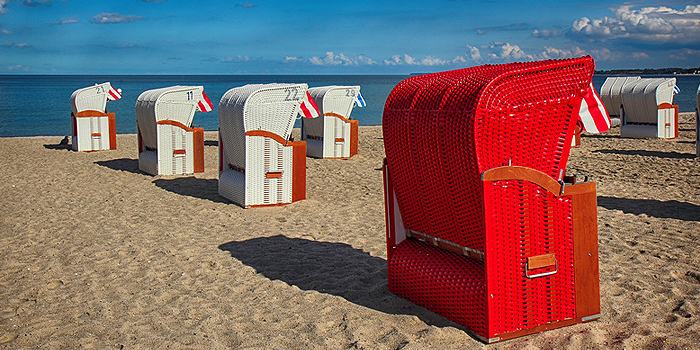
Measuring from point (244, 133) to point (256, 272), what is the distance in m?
3.36

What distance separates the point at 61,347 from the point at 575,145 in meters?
15.9

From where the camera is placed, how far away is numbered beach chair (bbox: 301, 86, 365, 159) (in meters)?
15.0

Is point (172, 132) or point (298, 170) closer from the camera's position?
point (298, 170)

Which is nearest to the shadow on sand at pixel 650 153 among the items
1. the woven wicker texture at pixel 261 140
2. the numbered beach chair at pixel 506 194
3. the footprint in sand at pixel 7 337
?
the woven wicker texture at pixel 261 140

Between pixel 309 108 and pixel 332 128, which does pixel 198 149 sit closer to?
pixel 309 108

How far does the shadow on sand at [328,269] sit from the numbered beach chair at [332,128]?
7978mm

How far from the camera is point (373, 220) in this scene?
8.07 m

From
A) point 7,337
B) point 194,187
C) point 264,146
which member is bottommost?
point 7,337

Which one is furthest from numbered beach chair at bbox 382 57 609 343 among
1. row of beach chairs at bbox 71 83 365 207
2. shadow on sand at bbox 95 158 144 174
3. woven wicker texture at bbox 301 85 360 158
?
woven wicker texture at bbox 301 85 360 158

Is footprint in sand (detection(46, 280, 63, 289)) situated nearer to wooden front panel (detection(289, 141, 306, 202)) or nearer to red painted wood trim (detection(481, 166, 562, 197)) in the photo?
red painted wood trim (detection(481, 166, 562, 197))

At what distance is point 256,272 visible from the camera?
5.80 metres

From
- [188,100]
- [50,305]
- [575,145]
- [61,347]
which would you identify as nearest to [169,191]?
[188,100]

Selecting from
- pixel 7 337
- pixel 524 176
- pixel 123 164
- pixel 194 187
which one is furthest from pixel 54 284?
pixel 123 164

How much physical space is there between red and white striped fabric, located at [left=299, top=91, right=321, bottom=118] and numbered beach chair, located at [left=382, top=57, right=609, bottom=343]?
9.58 metres
